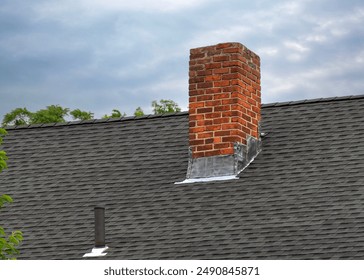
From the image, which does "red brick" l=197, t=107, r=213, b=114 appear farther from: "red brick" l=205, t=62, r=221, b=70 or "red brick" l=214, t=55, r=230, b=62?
"red brick" l=214, t=55, r=230, b=62

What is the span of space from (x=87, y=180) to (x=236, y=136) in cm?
266

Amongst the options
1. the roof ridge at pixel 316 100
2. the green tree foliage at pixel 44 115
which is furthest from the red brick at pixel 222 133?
the green tree foliage at pixel 44 115

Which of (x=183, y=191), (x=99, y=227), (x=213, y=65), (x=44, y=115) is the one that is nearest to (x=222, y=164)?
(x=183, y=191)

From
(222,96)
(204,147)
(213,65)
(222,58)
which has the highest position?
(222,58)

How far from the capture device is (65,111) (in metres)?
37.8

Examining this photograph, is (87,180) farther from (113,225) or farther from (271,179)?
(271,179)

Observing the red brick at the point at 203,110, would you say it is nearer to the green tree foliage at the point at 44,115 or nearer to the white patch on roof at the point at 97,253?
the white patch on roof at the point at 97,253

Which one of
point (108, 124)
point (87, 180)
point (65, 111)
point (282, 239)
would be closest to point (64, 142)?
point (108, 124)

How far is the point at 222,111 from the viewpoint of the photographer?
16.9 metres

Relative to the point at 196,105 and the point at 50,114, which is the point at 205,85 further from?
the point at 50,114


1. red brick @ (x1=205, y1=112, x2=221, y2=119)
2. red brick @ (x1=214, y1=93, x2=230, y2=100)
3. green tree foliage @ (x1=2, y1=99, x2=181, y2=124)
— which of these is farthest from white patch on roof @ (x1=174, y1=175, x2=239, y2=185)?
green tree foliage @ (x1=2, y1=99, x2=181, y2=124)

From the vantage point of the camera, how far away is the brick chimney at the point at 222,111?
16609 mm

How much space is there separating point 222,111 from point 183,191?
1.54 m

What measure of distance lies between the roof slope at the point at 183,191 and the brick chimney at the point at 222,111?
0.97 feet
